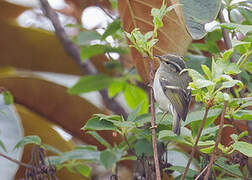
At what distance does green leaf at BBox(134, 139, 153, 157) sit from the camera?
3.74 ft

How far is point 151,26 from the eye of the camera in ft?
3.92

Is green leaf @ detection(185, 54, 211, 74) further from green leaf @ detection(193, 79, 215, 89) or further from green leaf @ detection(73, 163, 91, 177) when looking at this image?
green leaf @ detection(193, 79, 215, 89)

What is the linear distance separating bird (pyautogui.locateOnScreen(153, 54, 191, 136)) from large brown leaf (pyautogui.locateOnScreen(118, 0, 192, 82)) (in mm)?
54

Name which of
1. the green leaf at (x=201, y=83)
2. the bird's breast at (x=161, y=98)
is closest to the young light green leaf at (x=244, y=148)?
the green leaf at (x=201, y=83)

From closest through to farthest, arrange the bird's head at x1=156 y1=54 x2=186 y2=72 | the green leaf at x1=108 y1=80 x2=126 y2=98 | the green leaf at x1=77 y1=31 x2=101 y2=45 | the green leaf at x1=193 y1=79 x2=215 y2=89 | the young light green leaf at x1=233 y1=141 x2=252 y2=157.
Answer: the green leaf at x1=193 y1=79 x2=215 y2=89 → the young light green leaf at x1=233 y1=141 x2=252 y2=157 → the bird's head at x1=156 y1=54 x2=186 y2=72 → the green leaf at x1=77 y1=31 x2=101 y2=45 → the green leaf at x1=108 y1=80 x2=126 y2=98

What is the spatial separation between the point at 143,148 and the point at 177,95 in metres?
0.29

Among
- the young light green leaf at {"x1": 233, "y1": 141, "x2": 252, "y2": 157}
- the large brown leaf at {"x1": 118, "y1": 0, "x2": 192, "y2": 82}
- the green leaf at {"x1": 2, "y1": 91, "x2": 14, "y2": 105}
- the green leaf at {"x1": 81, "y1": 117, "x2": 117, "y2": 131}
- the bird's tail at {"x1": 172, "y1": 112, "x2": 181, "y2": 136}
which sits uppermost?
the large brown leaf at {"x1": 118, "y1": 0, "x2": 192, "y2": 82}

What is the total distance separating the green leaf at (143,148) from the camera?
1.14 m

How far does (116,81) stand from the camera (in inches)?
69.6

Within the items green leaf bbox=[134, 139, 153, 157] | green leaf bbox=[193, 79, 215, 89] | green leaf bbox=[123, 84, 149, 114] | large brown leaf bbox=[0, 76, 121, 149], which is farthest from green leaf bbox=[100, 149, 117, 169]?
green leaf bbox=[123, 84, 149, 114]

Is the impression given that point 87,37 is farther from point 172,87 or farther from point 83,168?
point 83,168

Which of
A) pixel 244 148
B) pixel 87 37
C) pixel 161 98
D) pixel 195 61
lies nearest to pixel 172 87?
pixel 161 98

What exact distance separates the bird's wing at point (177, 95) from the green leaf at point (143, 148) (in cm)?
10

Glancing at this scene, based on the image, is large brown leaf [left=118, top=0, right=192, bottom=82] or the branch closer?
large brown leaf [left=118, top=0, right=192, bottom=82]
